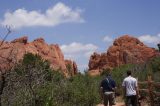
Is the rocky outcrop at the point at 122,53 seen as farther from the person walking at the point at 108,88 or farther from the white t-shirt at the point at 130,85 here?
the white t-shirt at the point at 130,85

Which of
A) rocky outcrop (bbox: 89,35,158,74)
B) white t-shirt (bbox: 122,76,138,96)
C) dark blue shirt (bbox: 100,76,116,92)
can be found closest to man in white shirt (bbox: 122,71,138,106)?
white t-shirt (bbox: 122,76,138,96)

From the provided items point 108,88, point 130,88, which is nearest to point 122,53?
point 108,88

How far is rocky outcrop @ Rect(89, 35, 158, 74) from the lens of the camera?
95.2 metres

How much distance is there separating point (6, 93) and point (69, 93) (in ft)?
34.6

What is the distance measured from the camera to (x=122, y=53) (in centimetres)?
9638

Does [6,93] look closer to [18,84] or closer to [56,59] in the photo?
[18,84]

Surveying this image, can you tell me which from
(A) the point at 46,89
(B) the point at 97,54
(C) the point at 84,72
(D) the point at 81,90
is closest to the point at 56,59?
(B) the point at 97,54

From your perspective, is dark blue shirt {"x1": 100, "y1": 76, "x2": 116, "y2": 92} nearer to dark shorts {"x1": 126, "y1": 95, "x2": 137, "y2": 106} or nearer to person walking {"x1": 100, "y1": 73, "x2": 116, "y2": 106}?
person walking {"x1": 100, "y1": 73, "x2": 116, "y2": 106}

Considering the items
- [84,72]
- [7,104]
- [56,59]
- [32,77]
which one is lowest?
[7,104]

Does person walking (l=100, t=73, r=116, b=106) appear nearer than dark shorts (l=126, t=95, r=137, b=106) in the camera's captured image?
No

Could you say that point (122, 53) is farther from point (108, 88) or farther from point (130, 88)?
point (130, 88)

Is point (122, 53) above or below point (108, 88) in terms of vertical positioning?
above

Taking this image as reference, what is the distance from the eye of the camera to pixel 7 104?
392 inches

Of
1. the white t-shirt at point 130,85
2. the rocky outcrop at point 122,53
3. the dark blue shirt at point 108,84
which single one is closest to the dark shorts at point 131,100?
the white t-shirt at point 130,85
